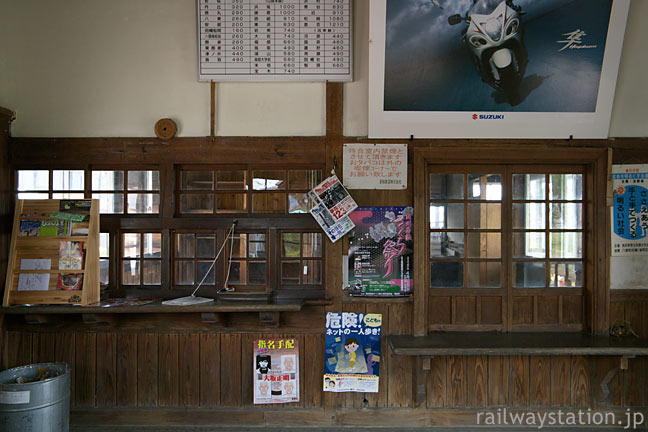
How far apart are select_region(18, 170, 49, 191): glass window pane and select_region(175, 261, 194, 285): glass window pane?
4.40 ft

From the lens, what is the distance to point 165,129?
3420 mm

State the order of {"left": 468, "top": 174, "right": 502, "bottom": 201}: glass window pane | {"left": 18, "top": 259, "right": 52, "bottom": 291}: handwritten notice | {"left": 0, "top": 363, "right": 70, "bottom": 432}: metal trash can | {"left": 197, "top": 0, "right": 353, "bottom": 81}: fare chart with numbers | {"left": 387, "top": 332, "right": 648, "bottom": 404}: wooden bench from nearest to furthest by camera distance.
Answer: {"left": 0, "top": 363, "right": 70, "bottom": 432}: metal trash can
{"left": 387, "top": 332, "right": 648, "bottom": 404}: wooden bench
{"left": 18, "top": 259, "right": 52, "bottom": 291}: handwritten notice
{"left": 197, "top": 0, "right": 353, "bottom": 81}: fare chart with numbers
{"left": 468, "top": 174, "right": 502, "bottom": 201}: glass window pane

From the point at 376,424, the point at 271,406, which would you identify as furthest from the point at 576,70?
the point at 271,406

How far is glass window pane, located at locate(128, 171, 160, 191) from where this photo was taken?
139 inches

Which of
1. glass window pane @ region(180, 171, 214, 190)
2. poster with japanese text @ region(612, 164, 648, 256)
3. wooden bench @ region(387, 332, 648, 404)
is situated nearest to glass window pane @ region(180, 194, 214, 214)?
glass window pane @ region(180, 171, 214, 190)

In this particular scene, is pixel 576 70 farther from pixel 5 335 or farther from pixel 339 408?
pixel 5 335

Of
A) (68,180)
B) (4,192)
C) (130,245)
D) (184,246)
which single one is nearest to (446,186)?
(184,246)

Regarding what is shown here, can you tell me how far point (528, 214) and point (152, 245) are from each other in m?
3.30

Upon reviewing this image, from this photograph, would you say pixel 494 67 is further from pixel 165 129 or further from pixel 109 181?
pixel 109 181

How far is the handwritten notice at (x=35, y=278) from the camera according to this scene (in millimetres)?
3262

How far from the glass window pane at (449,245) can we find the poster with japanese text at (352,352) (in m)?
0.75

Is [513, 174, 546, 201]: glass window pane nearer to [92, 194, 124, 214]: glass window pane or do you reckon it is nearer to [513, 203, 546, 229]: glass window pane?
[513, 203, 546, 229]: glass window pane

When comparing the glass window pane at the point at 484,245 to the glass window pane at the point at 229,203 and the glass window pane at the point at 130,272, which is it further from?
the glass window pane at the point at 130,272

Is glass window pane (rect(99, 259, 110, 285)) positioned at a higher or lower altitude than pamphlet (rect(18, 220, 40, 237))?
lower
